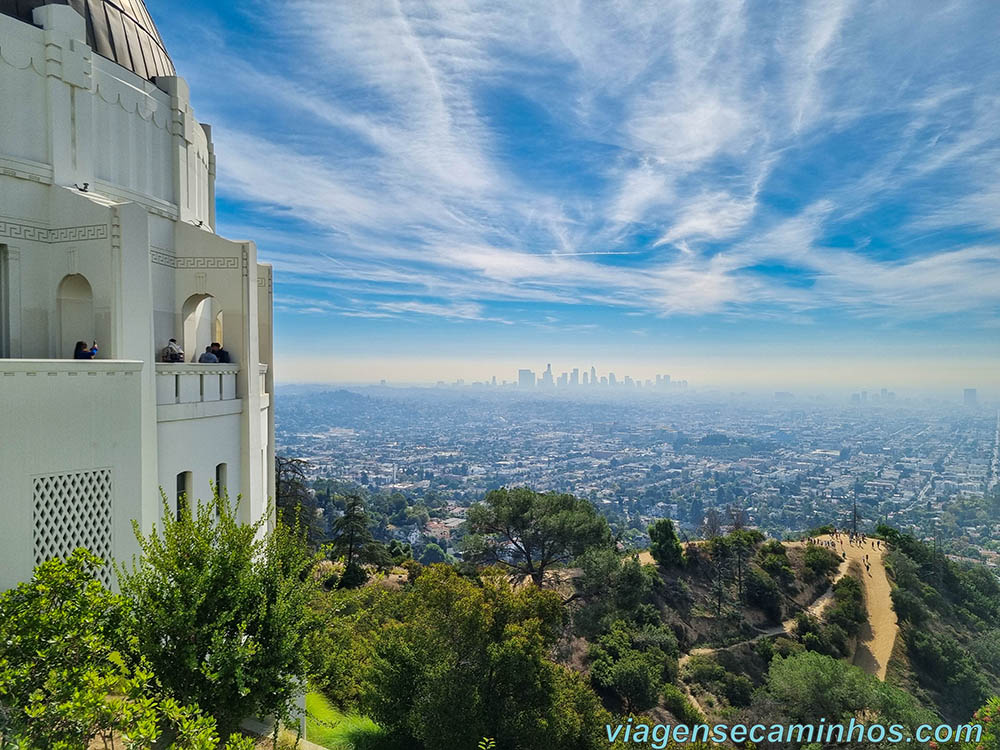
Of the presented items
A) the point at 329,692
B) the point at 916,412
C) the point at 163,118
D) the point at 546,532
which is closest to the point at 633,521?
the point at 916,412

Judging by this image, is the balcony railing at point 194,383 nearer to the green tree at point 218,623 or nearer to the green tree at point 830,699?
the green tree at point 218,623

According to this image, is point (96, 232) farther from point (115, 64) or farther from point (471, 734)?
point (471, 734)

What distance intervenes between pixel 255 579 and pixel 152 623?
3.79 feet

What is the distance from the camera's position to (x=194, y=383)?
11.0 m

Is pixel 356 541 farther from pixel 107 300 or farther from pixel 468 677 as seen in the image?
pixel 107 300

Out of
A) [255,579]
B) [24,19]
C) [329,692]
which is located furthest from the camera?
[329,692]

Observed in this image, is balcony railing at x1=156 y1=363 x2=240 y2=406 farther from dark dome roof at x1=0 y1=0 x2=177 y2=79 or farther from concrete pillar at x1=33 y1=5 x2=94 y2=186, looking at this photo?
dark dome roof at x1=0 y1=0 x2=177 y2=79

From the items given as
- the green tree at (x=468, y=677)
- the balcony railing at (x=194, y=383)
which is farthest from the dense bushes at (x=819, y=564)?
the balcony railing at (x=194, y=383)

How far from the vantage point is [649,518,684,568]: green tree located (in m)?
36.4

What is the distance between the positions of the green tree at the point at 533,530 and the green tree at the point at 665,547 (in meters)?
7.03

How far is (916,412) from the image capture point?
355 feet

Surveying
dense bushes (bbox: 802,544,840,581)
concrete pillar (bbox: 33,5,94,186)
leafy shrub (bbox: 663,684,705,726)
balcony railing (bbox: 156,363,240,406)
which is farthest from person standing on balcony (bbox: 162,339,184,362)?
dense bushes (bbox: 802,544,840,581)

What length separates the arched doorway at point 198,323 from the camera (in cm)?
1321

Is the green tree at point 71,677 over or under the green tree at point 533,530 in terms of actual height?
over
